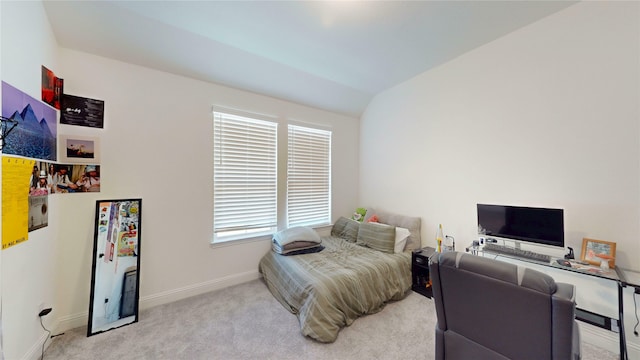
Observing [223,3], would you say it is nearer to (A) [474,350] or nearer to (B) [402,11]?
(B) [402,11]

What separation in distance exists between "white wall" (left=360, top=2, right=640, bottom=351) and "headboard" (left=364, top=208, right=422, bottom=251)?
111 millimetres

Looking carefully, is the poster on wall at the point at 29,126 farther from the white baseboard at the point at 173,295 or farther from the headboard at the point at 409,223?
the headboard at the point at 409,223

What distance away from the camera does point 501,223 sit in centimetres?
223

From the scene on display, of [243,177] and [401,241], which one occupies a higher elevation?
[243,177]

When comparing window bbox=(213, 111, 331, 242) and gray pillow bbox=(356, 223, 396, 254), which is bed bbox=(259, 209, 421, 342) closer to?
gray pillow bbox=(356, 223, 396, 254)

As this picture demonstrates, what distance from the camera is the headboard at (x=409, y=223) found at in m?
2.99

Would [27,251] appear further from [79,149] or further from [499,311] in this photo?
[499,311]

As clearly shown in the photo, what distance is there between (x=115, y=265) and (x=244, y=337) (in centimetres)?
144

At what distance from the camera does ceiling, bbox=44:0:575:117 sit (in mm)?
1892

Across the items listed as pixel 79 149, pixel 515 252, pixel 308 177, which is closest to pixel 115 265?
pixel 79 149

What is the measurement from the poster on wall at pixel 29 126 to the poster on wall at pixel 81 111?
0.10 meters

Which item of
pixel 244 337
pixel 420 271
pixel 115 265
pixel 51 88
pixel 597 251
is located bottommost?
pixel 244 337

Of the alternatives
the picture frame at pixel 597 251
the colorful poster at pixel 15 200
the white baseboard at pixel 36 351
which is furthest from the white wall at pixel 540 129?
the white baseboard at pixel 36 351

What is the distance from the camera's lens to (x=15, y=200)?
143 cm
